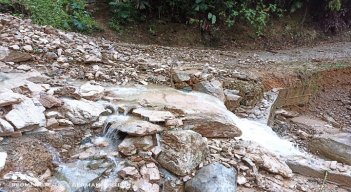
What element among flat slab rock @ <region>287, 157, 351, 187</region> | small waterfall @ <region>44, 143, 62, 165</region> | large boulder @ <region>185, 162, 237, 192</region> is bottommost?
flat slab rock @ <region>287, 157, 351, 187</region>

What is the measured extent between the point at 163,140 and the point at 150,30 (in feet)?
16.4

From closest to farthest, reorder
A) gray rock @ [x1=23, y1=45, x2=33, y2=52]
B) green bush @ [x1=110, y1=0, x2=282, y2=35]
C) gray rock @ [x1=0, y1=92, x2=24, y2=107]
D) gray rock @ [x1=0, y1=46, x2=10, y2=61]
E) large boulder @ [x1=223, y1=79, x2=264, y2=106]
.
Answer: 1. gray rock @ [x1=0, y1=92, x2=24, y2=107]
2. gray rock @ [x1=0, y1=46, x2=10, y2=61]
3. gray rock @ [x1=23, y1=45, x2=33, y2=52]
4. large boulder @ [x1=223, y1=79, x2=264, y2=106]
5. green bush @ [x1=110, y1=0, x2=282, y2=35]

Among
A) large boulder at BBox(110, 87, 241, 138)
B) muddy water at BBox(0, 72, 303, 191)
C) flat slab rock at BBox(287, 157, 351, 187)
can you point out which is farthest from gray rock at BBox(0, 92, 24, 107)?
flat slab rock at BBox(287, 157, 351, 187)

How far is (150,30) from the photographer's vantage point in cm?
832

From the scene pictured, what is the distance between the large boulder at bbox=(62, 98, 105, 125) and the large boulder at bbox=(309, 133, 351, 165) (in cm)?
300

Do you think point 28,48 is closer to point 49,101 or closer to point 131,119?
point 49,101

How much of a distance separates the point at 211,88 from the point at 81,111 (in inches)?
85.4

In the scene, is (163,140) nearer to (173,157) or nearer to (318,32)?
(173,157)

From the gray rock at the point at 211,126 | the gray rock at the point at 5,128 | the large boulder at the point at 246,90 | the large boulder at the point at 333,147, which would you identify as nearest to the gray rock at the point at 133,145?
the gray rock at the point at 211,126

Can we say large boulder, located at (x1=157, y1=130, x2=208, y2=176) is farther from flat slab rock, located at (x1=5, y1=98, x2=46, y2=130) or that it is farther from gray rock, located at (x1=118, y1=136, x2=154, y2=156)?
flat slab rock, located at (x1=5, y1=98, x2=46, y2=130)

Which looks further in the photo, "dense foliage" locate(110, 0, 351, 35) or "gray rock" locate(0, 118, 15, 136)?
"dense foliage" locate(110, 0, 351, 35)

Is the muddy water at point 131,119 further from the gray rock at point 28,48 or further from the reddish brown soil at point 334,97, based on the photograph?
the reddish brown soil at point 334,97

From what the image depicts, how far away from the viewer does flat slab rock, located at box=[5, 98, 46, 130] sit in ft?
11.3

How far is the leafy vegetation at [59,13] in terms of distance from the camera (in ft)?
23.2
